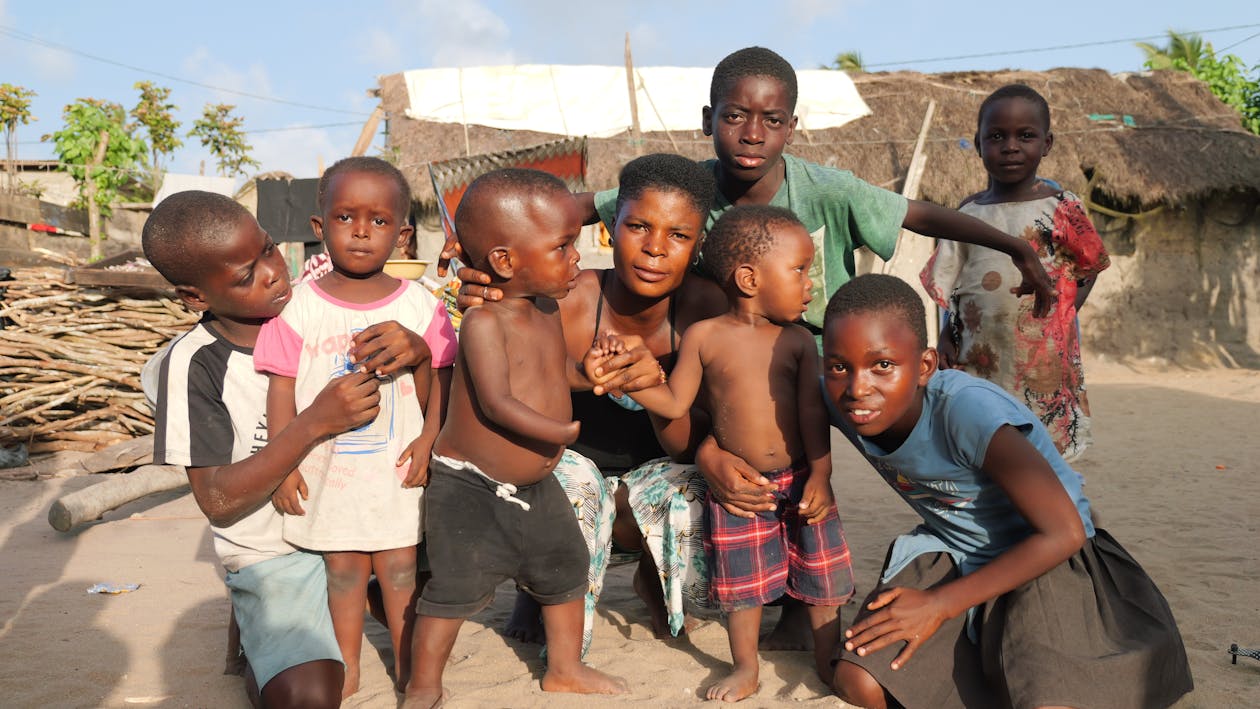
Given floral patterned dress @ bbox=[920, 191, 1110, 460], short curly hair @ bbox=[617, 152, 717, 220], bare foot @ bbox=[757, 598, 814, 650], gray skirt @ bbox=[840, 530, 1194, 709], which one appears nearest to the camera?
gray skirt @ bbox=[840, 530, 1194, 709]

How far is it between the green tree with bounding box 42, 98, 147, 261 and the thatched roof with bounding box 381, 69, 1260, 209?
6.76m

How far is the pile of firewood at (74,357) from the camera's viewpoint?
7.21 m

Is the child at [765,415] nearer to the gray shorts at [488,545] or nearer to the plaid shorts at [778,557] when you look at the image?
the plaid shorts at [778,557]

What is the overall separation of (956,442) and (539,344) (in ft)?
3.76

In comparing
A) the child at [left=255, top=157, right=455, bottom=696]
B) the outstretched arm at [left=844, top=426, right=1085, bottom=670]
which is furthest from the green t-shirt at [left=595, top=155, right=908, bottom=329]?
the outstretched arm at [left=844, top=426, right=1085, bottom=670]

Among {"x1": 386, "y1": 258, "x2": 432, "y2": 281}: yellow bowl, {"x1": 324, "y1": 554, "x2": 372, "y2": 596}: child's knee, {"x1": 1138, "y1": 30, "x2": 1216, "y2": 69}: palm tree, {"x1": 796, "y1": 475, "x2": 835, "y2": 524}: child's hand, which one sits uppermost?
{"x1": 1138, "y1": 30, "x2": 1216, "y2": 69}: palm tree

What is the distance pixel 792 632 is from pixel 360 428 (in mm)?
1540

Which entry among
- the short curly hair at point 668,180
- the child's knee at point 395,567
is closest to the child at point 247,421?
the child's knee at point 395,567

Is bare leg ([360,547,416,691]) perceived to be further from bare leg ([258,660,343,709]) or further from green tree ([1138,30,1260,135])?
green tree ([1138,30,1260,135])

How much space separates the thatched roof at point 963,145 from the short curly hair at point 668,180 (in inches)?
331

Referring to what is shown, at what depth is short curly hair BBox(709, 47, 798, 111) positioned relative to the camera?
9.65 feet

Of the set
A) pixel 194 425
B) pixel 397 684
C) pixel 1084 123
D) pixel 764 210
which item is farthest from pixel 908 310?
pixel 1084 123

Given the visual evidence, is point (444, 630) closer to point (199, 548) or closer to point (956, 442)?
point (956, 442)

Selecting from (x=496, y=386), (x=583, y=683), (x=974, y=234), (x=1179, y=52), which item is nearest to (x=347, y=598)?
(x=583, y=683)
